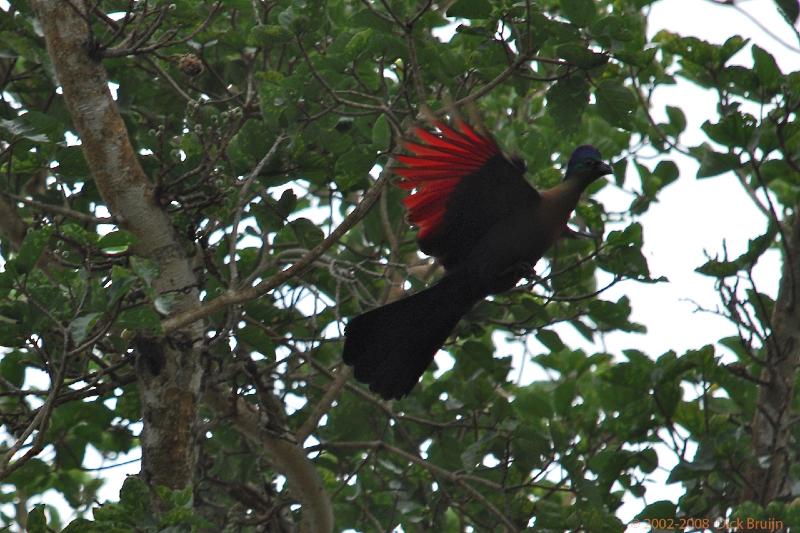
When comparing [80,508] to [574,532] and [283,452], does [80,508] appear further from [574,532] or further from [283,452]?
[574,532]

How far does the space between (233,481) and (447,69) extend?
2.39 metres

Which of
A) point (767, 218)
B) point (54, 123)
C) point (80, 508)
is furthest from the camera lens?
point (80, 508)

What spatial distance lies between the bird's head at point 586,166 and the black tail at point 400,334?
0.75 m

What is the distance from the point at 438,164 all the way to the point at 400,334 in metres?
0.83

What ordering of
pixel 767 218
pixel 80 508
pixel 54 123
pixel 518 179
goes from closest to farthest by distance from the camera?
1. pixel 54 123
2. pixel 518 179
3. pixel 767 218
4. pixel 80 508

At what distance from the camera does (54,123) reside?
4254 mm

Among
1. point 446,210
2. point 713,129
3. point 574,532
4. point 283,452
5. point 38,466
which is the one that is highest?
Answer: point 713,129

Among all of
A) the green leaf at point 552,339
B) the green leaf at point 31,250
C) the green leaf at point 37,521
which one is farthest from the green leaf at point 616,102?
the green leaf at point 37,521

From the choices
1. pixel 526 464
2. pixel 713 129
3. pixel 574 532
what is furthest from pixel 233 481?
pixel 713 129

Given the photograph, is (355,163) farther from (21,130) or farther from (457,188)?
(21,130)

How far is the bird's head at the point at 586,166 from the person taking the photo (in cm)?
505

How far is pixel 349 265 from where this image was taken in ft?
15.7

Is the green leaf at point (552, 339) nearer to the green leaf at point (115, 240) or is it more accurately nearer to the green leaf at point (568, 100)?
the green leaf at point (568, 100)

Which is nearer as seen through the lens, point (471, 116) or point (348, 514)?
point (471, 116)
